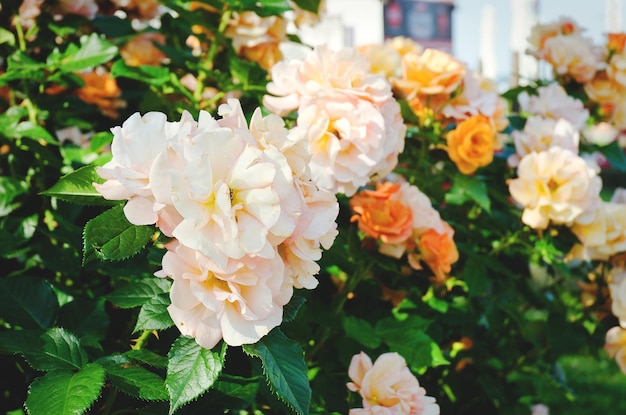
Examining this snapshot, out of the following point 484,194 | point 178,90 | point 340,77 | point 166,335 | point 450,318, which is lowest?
point 450,318

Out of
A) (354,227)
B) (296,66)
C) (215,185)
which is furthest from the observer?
(354,227)

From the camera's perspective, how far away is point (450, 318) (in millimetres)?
1509

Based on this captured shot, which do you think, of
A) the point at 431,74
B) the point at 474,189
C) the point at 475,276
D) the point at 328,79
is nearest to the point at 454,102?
the point at 431,74

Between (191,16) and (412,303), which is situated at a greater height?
(191,16)

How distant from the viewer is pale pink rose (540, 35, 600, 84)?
1882 mm

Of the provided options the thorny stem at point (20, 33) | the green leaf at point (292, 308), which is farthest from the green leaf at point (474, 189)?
the thorny stem at point (20, 33)

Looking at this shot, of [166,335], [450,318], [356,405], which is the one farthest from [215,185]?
[450,318]

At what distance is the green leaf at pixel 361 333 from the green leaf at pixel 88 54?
678 millimetres

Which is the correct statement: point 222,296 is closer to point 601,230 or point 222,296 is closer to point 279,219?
point 279,219

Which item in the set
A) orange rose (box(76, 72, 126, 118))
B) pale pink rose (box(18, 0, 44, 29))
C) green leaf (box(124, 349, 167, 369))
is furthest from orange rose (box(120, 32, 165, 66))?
green leaf (box(124, 349, 167, 369))

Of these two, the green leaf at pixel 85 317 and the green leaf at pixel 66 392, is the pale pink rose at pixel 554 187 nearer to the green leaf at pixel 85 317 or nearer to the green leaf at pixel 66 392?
the green leaf at pixel 85 317

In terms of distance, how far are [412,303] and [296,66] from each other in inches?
21.6

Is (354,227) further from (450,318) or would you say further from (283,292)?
(283,292)

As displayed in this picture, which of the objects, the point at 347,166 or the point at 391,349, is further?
the point at 391,349
